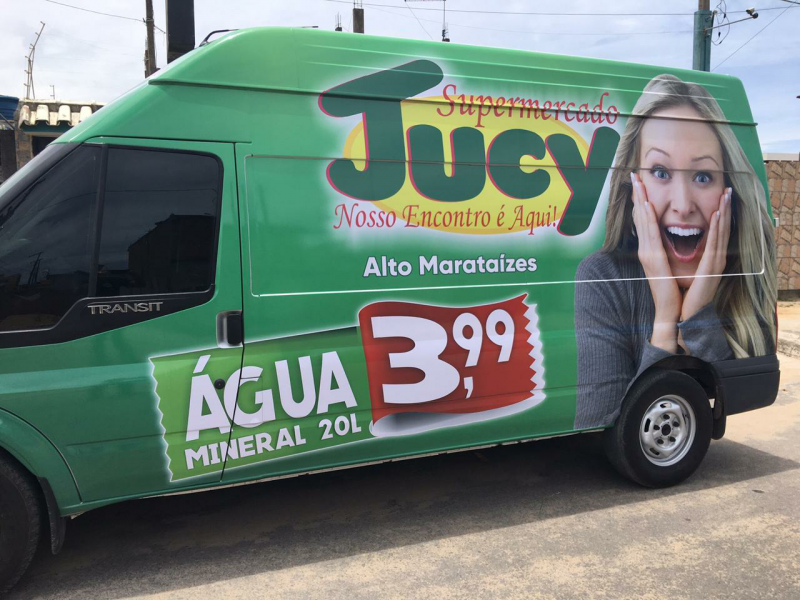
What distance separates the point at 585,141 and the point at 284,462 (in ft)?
8.88

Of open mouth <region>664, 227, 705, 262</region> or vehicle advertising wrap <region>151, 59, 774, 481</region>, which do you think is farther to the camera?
open mouth <region>664, 227, 705, 262</region>

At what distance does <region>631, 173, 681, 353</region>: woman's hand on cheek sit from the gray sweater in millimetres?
49

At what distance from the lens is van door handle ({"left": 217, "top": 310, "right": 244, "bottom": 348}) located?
3.45m

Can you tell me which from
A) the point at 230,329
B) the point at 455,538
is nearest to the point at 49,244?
the point at 230,329

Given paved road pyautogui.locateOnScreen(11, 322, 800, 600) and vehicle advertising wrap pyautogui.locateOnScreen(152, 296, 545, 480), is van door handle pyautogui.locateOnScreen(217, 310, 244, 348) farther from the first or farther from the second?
paved road pyautogui.locateOnScreen(11, 322, 800, 600)

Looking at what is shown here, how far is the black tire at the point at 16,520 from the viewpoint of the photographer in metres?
3.15

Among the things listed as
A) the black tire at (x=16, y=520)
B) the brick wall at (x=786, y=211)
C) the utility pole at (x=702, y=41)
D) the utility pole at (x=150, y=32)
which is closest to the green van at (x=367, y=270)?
the black tire at (x=16, y=520)

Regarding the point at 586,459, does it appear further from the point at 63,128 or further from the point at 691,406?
the point at 63,128

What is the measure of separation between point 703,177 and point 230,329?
3342 millimetres

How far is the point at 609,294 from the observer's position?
441 centimetres

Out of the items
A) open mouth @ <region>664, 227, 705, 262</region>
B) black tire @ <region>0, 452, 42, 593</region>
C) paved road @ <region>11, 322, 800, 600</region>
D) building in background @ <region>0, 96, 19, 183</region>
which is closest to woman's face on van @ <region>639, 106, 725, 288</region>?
open mouth @ <region>664, 227, 705, 262</region>

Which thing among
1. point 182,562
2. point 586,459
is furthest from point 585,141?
point 182,562

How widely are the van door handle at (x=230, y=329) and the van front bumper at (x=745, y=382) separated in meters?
3.27

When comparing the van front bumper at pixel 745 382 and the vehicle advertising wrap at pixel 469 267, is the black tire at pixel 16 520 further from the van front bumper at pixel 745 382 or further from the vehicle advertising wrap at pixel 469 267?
the van front bumper at pixel 745 382
